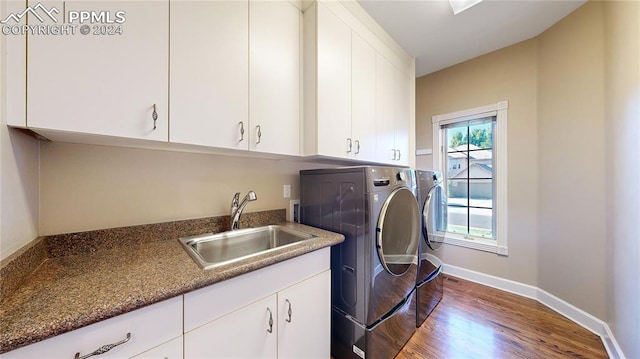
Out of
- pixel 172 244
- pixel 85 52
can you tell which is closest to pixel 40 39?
pixel 85 52

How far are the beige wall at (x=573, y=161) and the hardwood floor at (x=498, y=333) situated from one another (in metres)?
0.28

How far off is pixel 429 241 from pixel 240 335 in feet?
5.32

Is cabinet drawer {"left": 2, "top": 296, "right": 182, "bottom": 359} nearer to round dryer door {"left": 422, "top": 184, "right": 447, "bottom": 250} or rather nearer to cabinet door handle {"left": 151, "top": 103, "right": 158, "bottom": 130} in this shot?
cabinet door handle {"left": 151, "top": 103, "right": 158, "bottom": 130}

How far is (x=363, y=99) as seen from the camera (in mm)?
1793

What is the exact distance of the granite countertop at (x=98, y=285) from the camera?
1.74 ft

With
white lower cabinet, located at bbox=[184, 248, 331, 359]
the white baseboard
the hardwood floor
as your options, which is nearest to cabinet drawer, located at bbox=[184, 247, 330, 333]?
white lower cabinet, located at bbox=[184, 248, 331, 359]

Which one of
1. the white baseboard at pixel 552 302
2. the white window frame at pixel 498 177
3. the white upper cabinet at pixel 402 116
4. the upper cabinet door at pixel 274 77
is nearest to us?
the upper cabinet door at pixel 274 77

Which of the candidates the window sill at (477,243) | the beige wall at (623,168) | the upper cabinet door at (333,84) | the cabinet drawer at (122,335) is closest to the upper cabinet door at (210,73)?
the upper cabinet door at (333,84)

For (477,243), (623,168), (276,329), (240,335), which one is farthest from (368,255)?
(477,243)

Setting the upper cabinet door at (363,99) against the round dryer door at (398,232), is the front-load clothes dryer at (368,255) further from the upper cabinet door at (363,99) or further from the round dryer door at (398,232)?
the upper cabinet door at (363,99)

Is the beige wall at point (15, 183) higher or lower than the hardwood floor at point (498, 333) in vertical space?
higher

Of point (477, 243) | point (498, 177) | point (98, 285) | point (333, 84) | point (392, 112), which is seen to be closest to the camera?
point (98, 285)

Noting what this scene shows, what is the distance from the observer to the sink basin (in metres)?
1.26

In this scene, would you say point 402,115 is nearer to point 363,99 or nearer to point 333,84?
point 363,99
